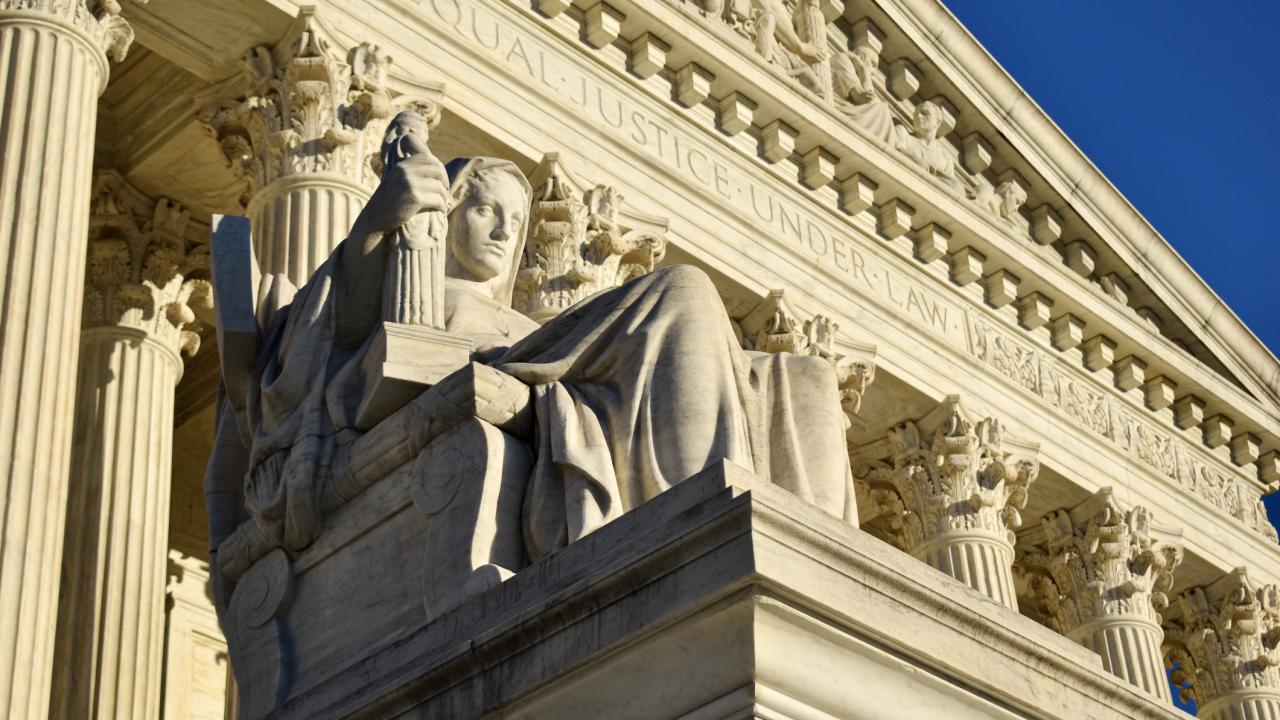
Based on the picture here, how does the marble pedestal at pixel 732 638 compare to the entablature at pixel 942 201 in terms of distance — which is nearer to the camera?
the marble pedestal at pixel 732 638

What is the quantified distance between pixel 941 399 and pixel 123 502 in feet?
29.1

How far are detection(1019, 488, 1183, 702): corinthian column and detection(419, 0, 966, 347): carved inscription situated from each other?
290 centimetres

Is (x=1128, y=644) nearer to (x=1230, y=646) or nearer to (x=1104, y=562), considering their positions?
(x=1104, y=562)

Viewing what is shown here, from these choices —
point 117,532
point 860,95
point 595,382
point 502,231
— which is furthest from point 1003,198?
point 595,382

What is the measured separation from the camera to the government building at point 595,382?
5.10 metres

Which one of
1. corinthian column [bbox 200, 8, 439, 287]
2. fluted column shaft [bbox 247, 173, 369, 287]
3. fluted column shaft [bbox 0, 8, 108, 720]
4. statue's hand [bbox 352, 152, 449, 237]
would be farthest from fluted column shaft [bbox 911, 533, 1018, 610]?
statue's hand [bbox 352, 152, 449, 237]

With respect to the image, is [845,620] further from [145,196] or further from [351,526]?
[145,196]

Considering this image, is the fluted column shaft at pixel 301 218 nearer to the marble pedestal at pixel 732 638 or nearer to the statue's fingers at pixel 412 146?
the statue's fingers at pixel 412 146

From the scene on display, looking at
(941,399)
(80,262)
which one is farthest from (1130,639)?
(80,262)

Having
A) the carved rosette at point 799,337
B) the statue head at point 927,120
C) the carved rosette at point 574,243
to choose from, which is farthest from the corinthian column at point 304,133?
the statue head at point 927,120

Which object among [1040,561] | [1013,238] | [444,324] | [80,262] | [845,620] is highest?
[1013,238]

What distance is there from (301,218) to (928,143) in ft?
36.0

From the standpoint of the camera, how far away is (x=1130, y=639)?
2164cm

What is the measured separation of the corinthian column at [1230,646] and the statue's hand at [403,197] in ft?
63.3
